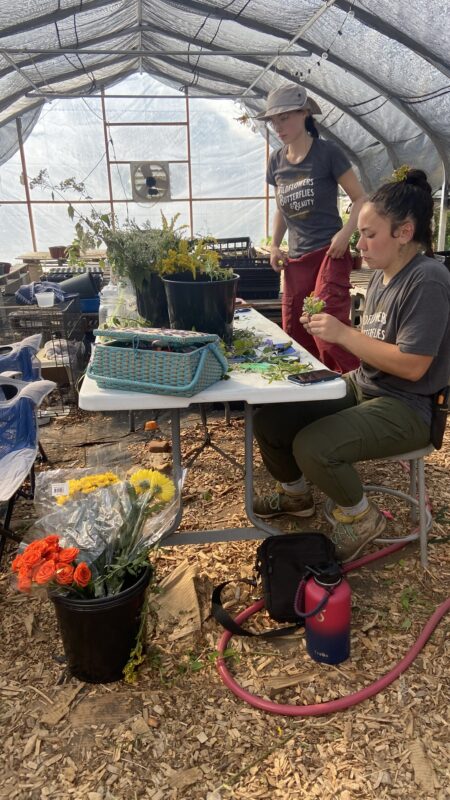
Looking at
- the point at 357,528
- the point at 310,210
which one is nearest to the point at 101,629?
the point at 357,528

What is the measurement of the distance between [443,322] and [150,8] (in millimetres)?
7156

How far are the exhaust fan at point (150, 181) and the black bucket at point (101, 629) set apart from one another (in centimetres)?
1061

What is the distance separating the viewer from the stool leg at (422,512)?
A: 2.23m

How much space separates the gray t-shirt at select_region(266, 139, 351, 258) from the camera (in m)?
3.11

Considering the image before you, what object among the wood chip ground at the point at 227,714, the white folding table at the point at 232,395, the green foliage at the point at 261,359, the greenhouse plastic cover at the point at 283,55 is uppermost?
the greenhouse plastic cover at the point at 283,55

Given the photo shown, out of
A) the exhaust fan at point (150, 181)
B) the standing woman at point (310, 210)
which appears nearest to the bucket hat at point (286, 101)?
the standing woman at point (310, 210)

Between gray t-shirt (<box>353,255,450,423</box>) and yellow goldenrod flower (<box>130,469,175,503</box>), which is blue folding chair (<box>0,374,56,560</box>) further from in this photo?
gray t-shirt (<box>353,255,450,423</box>)

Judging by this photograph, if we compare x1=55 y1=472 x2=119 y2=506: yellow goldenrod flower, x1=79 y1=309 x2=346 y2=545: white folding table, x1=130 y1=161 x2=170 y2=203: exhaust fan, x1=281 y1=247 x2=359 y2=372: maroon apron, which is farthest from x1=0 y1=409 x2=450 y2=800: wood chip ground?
x1=130 y1=161 x2=170 y2=203: exhaust fan

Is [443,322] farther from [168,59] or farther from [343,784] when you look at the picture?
[168,59]

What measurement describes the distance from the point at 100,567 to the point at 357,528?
97 centimetres

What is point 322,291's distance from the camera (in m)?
3.16

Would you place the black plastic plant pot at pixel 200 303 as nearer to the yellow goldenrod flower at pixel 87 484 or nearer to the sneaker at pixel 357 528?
the yellow goldenrod flower at pixel 87 484

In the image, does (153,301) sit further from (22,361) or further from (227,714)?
(227,714)

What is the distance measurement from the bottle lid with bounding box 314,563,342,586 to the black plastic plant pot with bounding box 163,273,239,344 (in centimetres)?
94
